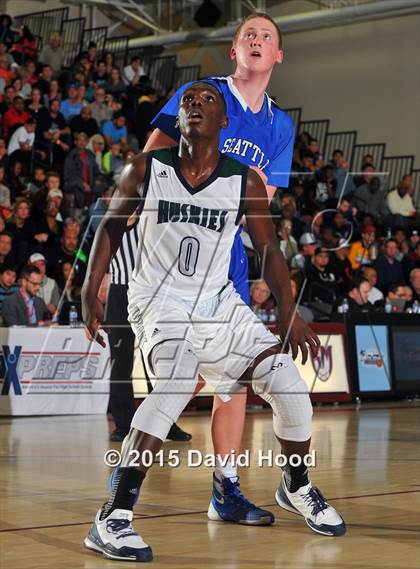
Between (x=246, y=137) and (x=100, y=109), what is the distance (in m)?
14.7

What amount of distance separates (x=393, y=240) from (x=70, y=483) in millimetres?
12723

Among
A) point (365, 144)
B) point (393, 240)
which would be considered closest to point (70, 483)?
point (393, 240)

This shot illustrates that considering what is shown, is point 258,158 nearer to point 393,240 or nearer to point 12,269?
point 12,269

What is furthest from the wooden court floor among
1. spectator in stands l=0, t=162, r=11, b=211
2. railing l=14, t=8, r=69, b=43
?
railing l=14, t=8, r=69, b=43

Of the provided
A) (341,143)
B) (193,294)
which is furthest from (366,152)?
(193,294)

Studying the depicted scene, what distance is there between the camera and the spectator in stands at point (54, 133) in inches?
708

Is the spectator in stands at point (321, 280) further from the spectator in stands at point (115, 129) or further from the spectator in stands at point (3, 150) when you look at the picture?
the spectator in stands at point (115, 129)

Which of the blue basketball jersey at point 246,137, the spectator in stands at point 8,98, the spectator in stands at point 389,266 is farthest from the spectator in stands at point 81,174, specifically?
the blue basketball jersey at point 246,137

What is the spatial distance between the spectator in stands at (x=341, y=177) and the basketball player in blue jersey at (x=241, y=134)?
15.6 m

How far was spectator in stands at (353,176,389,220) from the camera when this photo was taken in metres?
21.2

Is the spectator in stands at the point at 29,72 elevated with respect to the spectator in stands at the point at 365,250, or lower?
elevated

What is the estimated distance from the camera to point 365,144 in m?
25.2

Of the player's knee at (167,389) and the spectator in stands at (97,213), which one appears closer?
the player's knee at (167,389)

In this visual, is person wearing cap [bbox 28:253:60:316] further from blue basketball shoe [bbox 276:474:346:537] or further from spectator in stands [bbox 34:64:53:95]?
blue basketball shoe [bbox 276:474:346:537]
